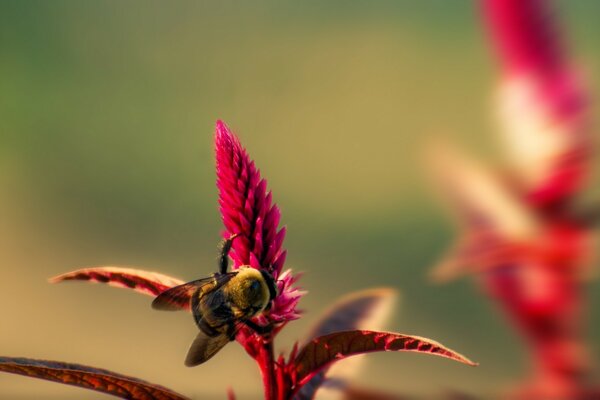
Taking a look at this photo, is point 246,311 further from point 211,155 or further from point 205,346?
point 211,155

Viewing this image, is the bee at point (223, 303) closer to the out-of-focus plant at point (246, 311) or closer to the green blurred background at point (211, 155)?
the out-of-focus plant at point (246, 311)

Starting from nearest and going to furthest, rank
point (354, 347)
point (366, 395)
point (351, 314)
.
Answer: point (354, 347) → point (351, 314) → point (366, 395)

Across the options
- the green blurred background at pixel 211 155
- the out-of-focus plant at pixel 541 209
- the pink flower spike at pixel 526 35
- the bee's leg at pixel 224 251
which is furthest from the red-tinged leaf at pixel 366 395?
the pink flower spike at pixel 526 35

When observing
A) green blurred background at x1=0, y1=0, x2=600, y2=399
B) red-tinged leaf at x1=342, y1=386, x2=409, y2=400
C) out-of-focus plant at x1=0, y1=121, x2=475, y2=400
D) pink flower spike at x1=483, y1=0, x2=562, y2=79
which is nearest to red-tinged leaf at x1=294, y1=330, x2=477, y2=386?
out-of-focus plant at x1=0, y1=121, x2=475, y2=400

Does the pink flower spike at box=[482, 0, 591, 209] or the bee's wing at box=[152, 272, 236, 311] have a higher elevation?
the pink flower spike at box=[482, 0, 591, 209]

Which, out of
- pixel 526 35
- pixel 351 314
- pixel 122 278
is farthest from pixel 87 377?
pixel 526 35

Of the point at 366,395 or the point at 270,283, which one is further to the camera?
the point at 366,395

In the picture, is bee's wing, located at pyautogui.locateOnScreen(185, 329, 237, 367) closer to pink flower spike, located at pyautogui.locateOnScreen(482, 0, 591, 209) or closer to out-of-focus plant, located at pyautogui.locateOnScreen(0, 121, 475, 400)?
out-of-focus plant, located at pyautogui.locateOnScreen(0, 121, 475, 400)
